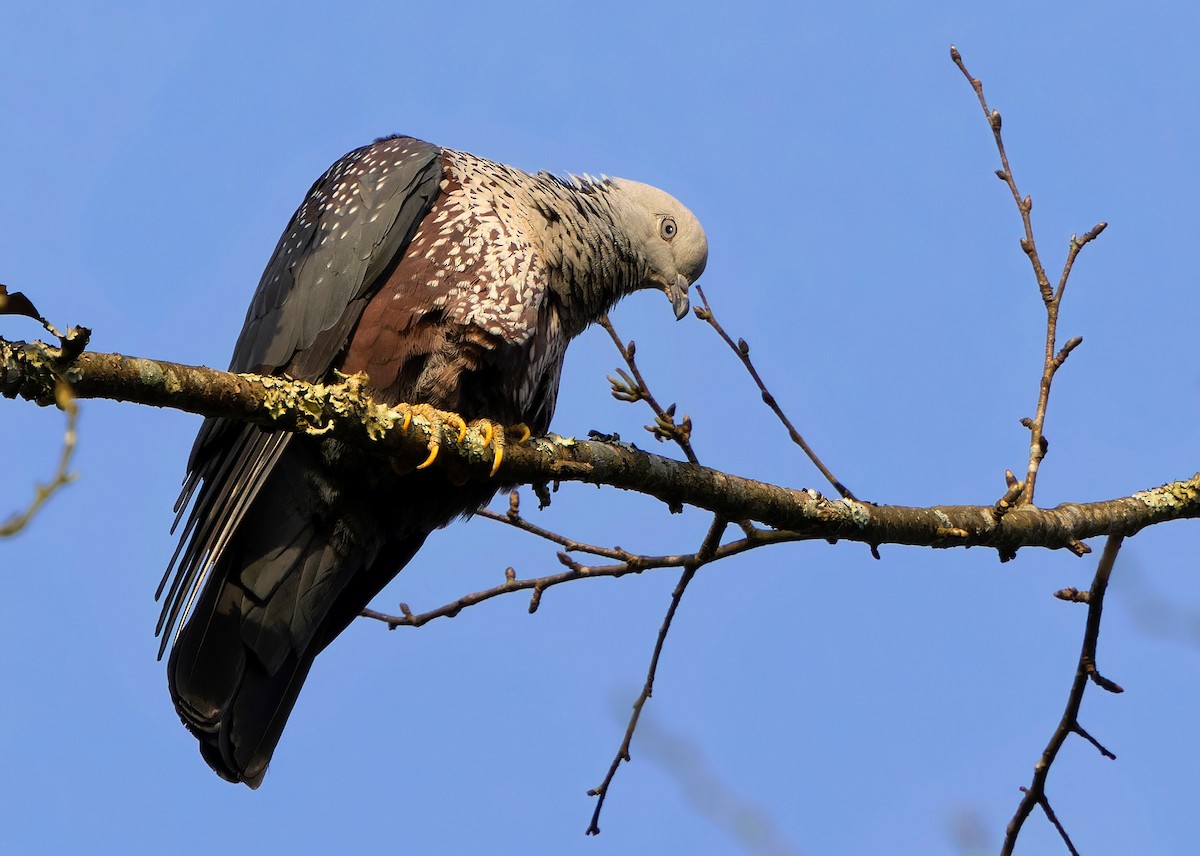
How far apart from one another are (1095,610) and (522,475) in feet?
6.03

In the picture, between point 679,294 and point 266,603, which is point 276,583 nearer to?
point 266,603

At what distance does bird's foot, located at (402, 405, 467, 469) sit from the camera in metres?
3.77

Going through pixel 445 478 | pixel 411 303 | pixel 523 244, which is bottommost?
pixel 445 478

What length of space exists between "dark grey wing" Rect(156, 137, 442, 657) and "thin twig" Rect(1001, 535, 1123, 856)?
103 inches

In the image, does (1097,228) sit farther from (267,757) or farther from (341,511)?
(267,757)

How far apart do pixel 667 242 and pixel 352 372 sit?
5.38 feet

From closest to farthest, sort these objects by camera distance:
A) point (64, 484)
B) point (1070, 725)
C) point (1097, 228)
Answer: point (64, 484), point (1070, 725), point (1097, 228)

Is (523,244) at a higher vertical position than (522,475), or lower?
higher

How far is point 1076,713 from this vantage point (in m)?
3.80

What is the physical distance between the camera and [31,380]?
104 inches

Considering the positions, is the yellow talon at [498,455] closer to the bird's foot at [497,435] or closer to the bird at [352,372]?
the bird's foot at [497,435]

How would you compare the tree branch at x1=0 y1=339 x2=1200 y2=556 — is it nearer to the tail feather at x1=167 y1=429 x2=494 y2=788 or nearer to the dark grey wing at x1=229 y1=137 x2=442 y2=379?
the tail feather at x1=167 y1=429 x2=494 y2=788

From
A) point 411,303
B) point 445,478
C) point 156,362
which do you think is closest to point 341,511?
point 445,478

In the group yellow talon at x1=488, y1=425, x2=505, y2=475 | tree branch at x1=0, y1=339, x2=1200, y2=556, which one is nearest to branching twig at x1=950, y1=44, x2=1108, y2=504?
tree branch at x1=0, y1=339, x2=1200, y2=556
